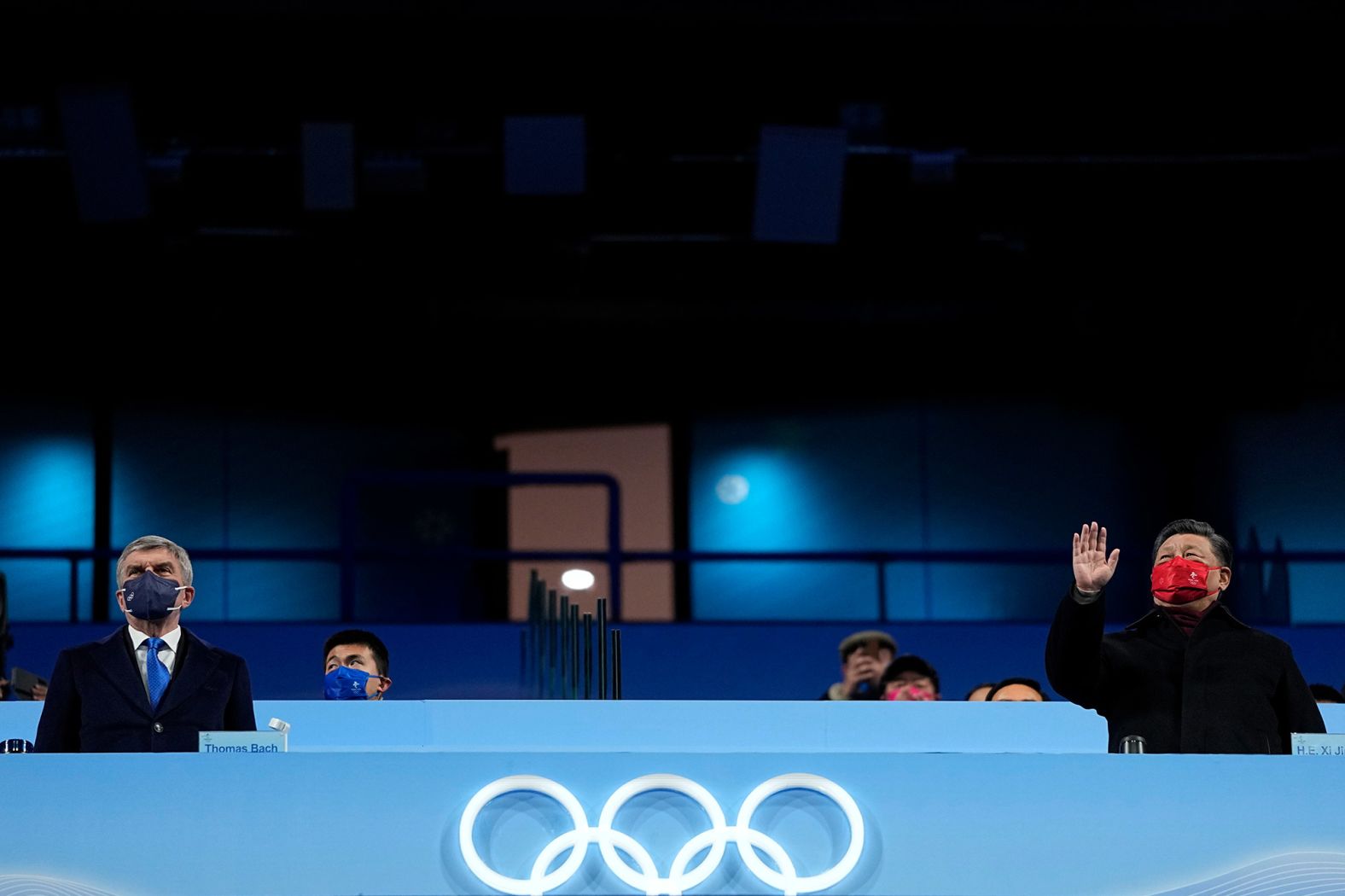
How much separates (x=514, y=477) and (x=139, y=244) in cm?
286

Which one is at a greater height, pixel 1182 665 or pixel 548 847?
pixel 1182 665

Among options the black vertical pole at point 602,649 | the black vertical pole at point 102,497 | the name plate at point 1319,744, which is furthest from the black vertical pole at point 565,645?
the black vertical pole at point 102,497

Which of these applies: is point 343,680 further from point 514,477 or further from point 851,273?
point 851,273

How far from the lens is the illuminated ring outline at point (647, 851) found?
254 cm

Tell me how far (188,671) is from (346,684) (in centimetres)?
104

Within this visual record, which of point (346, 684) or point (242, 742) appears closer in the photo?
point (242, 742)

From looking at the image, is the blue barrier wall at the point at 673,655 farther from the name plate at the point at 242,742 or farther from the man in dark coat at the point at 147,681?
the name plate at the point at 242,742

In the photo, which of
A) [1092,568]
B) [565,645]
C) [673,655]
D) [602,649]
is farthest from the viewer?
[673,655]

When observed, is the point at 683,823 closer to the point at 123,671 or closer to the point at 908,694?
the point at 123,671

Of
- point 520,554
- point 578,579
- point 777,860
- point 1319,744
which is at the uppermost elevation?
point 520,554

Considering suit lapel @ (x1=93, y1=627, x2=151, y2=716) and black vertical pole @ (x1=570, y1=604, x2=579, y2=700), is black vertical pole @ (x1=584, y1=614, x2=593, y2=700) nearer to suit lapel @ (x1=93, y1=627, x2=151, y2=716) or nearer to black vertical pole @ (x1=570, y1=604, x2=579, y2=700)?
black vertical pole @ (x1=570, y1=604, x2=579, y2=700)

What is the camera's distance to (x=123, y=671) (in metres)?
3.16

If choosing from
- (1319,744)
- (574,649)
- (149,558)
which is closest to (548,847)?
(149,558)

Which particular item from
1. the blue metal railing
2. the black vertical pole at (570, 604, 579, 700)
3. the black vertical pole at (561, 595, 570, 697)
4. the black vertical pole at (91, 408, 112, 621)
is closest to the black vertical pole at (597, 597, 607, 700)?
Result: the black vertical pole at (570, 604, 579, 700)
